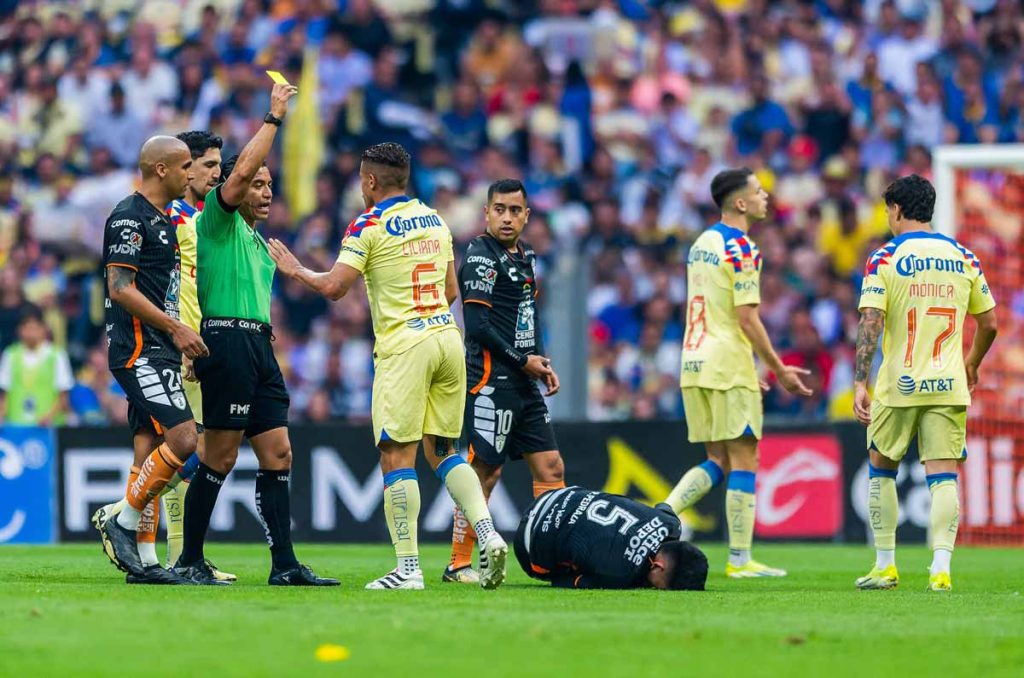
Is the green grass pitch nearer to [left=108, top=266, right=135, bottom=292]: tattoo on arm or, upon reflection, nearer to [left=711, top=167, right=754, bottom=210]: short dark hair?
[left=108, top=266, right=135, bottom=292]: tattoo on arm

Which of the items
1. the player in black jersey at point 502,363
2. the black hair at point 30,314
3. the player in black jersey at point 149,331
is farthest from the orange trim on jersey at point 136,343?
the black hair at point 30,314

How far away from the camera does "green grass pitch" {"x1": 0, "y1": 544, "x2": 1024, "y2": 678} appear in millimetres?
6273

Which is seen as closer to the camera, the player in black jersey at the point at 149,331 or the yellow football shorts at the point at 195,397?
the player in black jersey at the point at 149,331

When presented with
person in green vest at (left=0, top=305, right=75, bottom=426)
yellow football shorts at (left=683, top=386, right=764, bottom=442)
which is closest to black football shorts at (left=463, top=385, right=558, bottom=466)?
yellow football shorts at (left=683, top=386, right=764, bottom=442)

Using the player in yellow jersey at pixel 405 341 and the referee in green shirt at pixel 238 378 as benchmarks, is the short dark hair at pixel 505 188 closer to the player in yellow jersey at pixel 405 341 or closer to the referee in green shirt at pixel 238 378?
the player in yellow jersey at pixel 405 341

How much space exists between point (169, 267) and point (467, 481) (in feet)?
6.89

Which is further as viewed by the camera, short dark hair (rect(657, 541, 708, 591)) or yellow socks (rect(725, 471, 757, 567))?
yellow socks (rect(725, 471, 757, 567))

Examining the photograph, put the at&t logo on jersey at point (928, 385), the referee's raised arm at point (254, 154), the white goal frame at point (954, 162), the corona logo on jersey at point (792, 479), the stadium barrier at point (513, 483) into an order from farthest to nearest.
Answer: the corona logo on jersey at point (792, 479)
the stadium barrier at point (513, 483)
the white goal frame at point (954, 162)
the at&t logo on jersey at point (928, 385)
the referee's raised arm at point (254, 154)

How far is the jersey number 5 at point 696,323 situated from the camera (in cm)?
1206

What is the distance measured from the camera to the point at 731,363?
11969 mm

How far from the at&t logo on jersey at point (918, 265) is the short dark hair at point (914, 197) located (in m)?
0.27

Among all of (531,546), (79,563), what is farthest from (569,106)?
(531,546)

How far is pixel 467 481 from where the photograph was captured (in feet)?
31.4

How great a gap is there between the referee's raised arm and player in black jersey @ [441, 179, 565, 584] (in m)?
1.97
